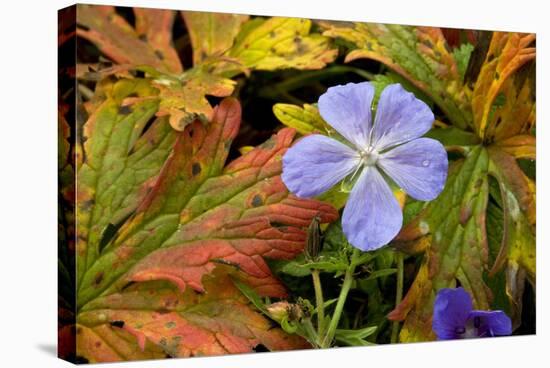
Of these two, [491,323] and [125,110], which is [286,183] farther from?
[491,323]

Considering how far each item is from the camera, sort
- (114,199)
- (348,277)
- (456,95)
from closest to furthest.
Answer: (114,199) → (348,277) → (456,95)

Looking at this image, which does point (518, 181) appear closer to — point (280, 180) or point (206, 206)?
point (280, 180)

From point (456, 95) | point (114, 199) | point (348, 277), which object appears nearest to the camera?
point (114, 199)

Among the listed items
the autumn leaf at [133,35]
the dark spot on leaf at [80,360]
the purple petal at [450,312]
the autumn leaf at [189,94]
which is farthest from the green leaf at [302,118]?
the dark spot on leaf at [80,360]

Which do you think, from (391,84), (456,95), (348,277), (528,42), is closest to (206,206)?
(348,277)

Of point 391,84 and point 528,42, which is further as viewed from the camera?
point 528,42

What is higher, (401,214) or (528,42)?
(528,42)

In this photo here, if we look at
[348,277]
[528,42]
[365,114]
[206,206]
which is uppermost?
[528,42]

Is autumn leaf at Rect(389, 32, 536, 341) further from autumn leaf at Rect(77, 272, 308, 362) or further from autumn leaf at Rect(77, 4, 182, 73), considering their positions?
autumn leaf at Rect(77, 4, 182, 73)
